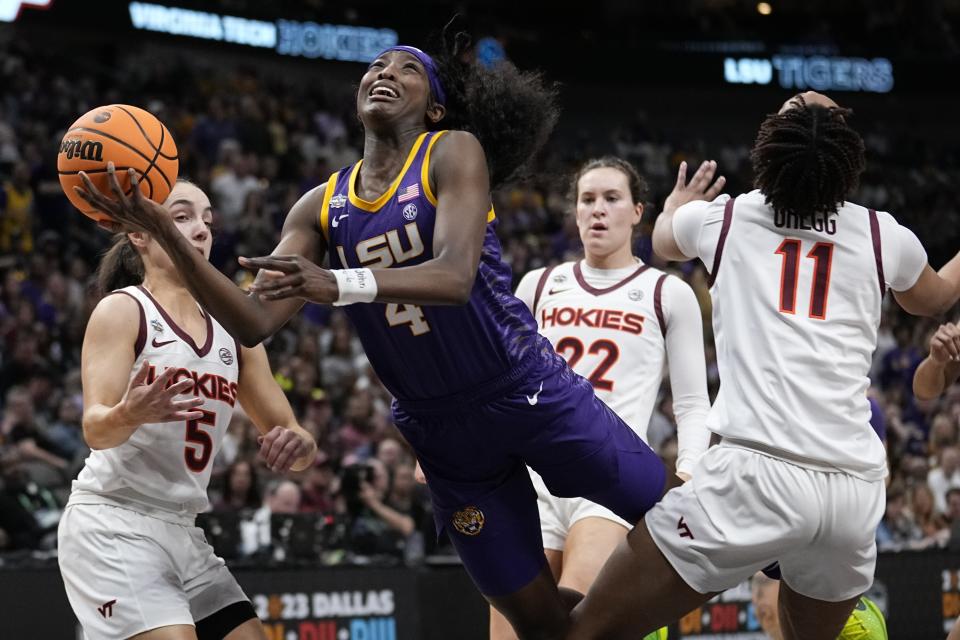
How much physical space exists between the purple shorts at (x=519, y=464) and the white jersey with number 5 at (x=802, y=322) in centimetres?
33

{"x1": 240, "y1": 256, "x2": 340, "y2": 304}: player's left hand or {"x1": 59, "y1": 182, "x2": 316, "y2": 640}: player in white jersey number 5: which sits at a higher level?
{"x1": 240, "y1": 256, "x2": 340, "y2": 304}: player's left hand

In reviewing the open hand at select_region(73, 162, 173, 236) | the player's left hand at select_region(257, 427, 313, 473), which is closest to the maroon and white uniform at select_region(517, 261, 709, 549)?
the player's left hand at select_region(257, 427, 313, 473)

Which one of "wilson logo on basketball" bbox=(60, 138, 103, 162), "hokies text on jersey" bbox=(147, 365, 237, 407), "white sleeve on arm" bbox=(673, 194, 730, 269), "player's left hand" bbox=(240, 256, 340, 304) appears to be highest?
"wilson logo on basketball" bbox=(60, 138, 103, 162)

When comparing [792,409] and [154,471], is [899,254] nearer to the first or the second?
[792,409]

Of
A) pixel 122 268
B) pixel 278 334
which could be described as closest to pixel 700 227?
pixel 122 268

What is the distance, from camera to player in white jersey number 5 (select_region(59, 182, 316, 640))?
13.3 ft

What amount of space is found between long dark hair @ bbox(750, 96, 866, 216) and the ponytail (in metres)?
2.30

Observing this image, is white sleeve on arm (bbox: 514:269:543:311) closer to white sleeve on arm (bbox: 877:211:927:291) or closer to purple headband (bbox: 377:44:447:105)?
purple headband (bbox: 377:44:447:105)

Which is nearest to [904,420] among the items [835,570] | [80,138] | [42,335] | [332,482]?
[332,482]

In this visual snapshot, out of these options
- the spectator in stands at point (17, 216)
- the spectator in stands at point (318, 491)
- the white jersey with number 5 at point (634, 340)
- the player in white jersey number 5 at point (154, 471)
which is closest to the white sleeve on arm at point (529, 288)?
the white jersey with number 5 at point (634, 340)

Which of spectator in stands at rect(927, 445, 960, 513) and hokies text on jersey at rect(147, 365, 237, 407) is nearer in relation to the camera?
hokies text on jersey at rect(147, 365, 237, 407)

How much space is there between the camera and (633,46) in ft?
76.4

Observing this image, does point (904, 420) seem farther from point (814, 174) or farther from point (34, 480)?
point (814, 174)

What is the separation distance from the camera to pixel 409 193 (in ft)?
12.4
